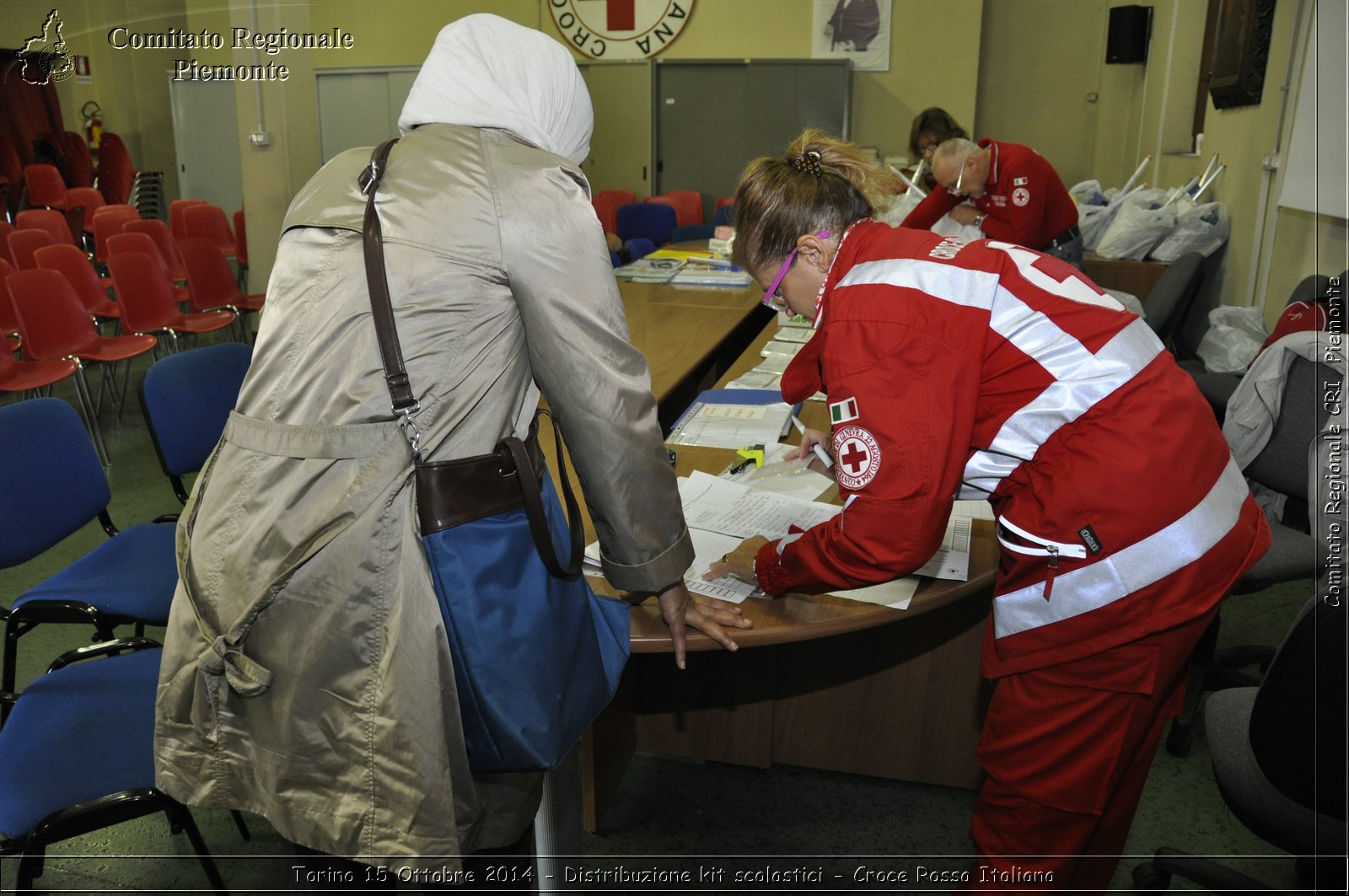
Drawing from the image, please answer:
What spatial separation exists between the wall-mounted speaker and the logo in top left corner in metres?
7.14

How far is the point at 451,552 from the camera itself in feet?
3.31

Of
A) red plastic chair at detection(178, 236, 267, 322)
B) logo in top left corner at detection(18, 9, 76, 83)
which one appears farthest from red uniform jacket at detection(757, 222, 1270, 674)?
red plastic chair at detection(178, 236, 267, 322)

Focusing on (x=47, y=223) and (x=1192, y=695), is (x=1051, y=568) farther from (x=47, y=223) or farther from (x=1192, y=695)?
(x=47, y=223)

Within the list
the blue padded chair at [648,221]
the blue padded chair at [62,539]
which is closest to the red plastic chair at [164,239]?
the blue padded chair at [648,221]

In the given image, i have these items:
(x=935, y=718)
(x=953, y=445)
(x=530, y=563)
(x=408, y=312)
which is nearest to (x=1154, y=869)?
(x=935, y=718)

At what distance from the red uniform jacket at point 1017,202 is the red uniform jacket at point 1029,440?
3.07m

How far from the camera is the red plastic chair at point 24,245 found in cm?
513

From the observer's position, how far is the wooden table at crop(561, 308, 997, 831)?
2.00 m

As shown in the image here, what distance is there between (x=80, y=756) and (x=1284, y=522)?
109 inches

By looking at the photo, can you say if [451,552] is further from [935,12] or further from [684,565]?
[935,12]

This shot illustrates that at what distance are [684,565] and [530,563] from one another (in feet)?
0.73

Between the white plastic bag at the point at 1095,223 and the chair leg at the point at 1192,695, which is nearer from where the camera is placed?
the chair leg at the point at 1192,695

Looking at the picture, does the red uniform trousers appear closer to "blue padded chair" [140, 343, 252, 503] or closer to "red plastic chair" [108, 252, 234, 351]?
"blue padded chair" [140, 343, 252, 503]

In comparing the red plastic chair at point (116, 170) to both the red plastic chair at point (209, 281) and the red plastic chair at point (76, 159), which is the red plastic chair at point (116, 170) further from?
the red plastic chair at point (209, 281)
